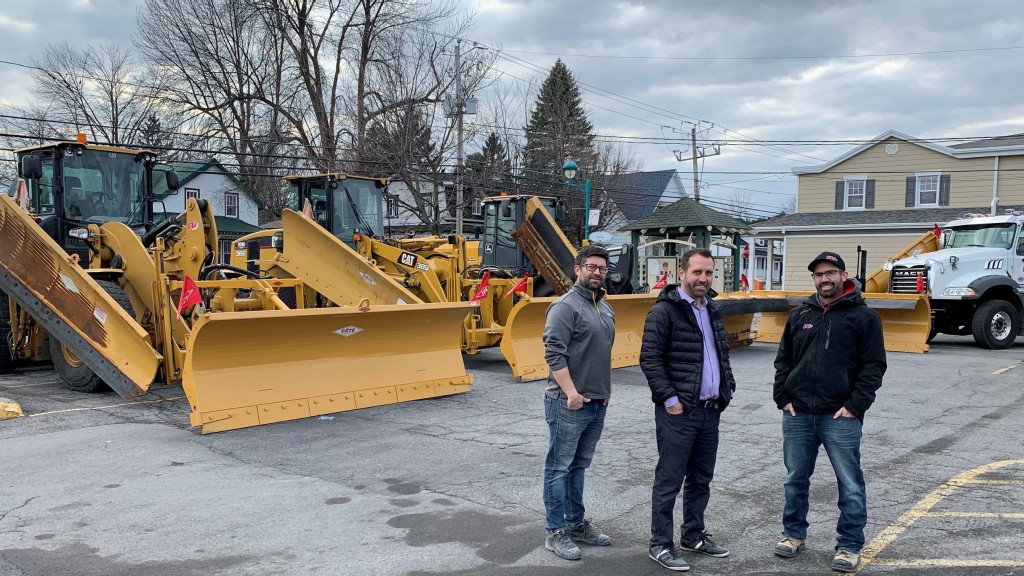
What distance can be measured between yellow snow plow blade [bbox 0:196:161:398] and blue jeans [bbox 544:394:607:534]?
18.3 feet

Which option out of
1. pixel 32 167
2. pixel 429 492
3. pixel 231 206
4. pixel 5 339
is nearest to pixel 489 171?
pixel 5 339

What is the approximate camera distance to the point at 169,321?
29.3 feet

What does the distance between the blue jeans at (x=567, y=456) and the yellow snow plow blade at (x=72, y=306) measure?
18.3ft

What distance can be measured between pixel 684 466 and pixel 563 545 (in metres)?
0.81

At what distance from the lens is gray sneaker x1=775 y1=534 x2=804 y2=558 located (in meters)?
4.48

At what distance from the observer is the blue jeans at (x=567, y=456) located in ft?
15.0

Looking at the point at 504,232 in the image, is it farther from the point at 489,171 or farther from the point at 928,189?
the point at 928,189

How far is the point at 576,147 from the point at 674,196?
67.8 ft

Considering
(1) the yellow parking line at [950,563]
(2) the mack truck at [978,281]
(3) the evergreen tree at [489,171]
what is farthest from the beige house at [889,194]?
(1) the yellow parking line at [950,563]

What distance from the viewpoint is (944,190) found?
30.0m

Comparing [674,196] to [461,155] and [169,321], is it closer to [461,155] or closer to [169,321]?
[461,155]

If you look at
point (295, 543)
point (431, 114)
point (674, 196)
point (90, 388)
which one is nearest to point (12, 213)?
point (90, 388)

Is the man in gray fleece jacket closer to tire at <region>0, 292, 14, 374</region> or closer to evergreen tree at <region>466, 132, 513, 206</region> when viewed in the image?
tire at <region>0, 292, 14, 374</region>

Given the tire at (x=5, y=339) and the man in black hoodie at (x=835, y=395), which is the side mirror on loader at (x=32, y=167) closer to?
the tire at (x=5, y=339)
